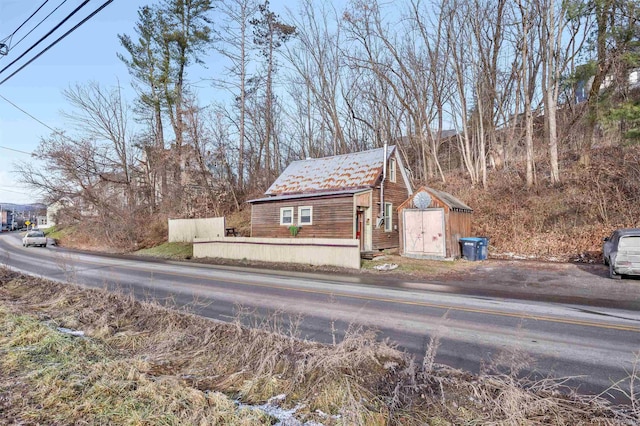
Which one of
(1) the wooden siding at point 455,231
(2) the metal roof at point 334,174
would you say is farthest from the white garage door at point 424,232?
(2) the metal roof at point 334,174

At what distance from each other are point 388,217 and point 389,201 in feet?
3.19

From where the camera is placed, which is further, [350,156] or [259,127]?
[259,127]

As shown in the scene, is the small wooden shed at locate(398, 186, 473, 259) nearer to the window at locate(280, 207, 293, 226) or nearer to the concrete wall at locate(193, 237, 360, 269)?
the concrete wall at locate(193, 237, 360, 269)

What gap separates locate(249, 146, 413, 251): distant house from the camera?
19.6 m

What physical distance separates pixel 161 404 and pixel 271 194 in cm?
2036

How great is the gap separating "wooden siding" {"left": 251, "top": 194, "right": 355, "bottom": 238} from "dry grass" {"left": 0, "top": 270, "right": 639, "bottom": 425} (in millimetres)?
14233

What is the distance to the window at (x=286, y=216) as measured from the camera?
70.7 feet

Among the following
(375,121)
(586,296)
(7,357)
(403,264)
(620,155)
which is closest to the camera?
(7,357)

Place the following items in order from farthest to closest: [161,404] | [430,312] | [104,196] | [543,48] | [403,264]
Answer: [104,196] → [543,48] → [403,264] → [430,312] → [161,404]

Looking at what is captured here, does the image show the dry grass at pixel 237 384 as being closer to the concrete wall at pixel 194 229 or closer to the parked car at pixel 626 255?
the parked car at pixel 626 255

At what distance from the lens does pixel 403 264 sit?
15016 millimetres

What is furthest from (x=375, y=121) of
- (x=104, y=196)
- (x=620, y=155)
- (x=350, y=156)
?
(x=104, y=196)

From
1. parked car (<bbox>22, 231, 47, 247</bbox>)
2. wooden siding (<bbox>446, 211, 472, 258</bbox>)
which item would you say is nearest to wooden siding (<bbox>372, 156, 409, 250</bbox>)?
wooden siding (<bbox>446, 211, 472, 258</bbox>)

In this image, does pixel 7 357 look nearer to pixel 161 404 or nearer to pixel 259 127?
pixel 161 404
